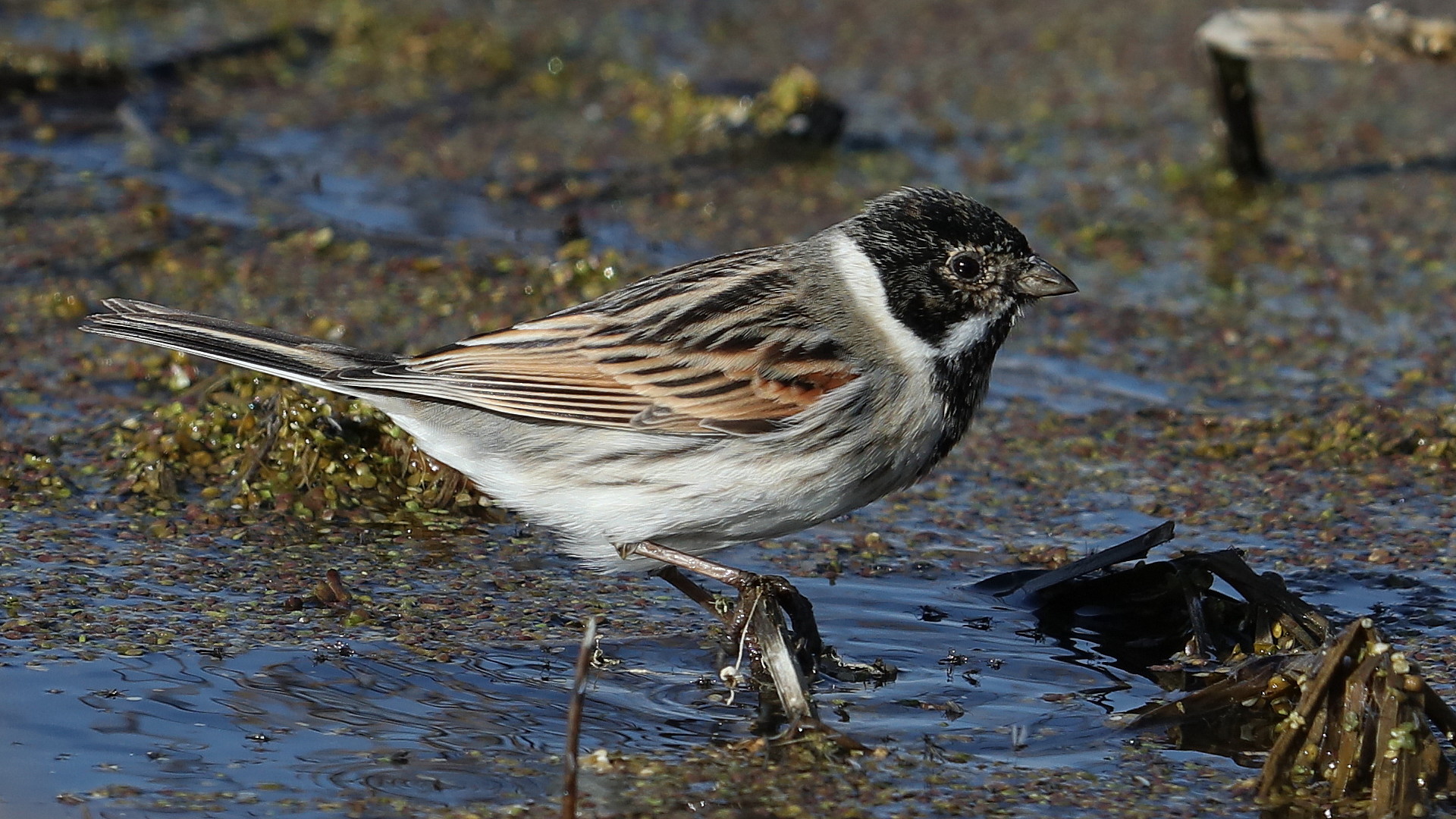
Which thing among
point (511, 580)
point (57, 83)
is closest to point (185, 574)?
point (511, 580)

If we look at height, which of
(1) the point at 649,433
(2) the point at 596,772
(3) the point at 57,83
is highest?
(3) the point at 57,83

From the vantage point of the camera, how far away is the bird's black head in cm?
604

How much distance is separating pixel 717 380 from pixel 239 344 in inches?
62.5

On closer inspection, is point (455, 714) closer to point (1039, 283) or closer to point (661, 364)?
point (661, 364)

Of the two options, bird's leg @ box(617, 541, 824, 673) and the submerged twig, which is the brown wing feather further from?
the submerged twig

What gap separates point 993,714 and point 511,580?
Answer: 1.78 meters

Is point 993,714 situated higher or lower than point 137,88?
lower

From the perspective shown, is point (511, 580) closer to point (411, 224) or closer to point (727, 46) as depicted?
point (411, 224)

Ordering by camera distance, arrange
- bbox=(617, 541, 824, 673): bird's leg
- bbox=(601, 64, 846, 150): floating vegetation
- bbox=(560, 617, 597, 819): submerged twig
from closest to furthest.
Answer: bbox=(560, 617, 597, 819): submerged twig < bbox=(617, 541, 824, 673): bird's leg < bbox=(601, 64, 846, 150): floating vegetation

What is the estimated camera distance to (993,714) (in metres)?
5.36

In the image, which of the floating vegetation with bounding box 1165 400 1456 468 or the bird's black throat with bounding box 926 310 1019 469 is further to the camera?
the floating vegetation with bounding box 1165 400 1456 468

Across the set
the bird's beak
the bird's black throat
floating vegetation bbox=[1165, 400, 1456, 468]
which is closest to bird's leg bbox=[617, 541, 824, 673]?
the bird's black throat

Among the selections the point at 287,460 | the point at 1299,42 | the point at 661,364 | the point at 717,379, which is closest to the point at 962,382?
the point at 717,379

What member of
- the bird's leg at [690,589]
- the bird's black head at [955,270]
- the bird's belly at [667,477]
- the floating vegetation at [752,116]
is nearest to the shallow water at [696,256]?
the bird's leg at [690,589]
